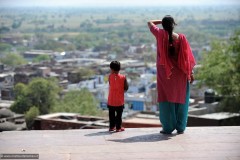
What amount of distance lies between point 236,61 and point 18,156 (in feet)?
67.4

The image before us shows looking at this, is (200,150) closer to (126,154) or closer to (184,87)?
(126,154)

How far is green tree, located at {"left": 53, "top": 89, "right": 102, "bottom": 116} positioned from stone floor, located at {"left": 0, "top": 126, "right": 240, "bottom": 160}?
31930mm

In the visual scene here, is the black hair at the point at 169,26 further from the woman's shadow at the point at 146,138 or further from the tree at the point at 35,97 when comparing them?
the tree at the point at 35,97

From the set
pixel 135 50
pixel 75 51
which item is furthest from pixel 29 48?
pixel 135 50

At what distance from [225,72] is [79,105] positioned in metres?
17.5

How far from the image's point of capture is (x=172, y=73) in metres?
6.19

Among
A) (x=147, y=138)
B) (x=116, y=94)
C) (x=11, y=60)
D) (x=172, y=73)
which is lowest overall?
(x=11, y=60)

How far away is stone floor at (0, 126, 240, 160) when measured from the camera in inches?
197

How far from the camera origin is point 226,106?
24.6 metres

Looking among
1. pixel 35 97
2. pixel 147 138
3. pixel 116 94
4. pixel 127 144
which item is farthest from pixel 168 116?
pixel 35 97

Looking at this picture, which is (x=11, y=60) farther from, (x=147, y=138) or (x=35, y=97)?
(x=147, y=138)

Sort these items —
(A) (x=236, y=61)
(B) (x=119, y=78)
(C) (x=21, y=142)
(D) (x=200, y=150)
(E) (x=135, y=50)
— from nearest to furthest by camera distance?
(D) (x=200, y=150) → (C) (x=21, y=142) → (B) (x=119, y=78) → (A) (x=236, y=61) → (E) (x=135, y=50)

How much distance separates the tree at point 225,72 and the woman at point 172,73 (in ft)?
57.7

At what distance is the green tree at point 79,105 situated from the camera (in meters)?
39.1
